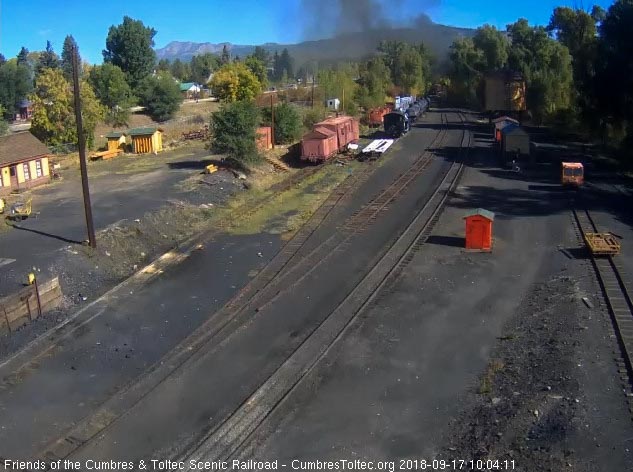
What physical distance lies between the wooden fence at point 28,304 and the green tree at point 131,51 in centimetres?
6312

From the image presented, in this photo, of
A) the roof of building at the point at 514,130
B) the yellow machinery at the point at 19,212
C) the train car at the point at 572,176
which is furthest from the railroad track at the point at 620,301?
the yellow machinery at the point at 19,212

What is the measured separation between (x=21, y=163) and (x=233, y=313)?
65.8 ft

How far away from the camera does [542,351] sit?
40.0 ft

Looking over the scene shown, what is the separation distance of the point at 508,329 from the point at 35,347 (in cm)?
1025

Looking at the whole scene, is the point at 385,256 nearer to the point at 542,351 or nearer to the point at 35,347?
the point at 542,351

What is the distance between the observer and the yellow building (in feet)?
93.2

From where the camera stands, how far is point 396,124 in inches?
1941

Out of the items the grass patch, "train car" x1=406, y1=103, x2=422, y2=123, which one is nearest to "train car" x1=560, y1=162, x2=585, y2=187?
the grass patch

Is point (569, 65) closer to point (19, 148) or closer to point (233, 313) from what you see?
point (19, 148)

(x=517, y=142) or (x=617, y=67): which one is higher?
(x=617, y=67)

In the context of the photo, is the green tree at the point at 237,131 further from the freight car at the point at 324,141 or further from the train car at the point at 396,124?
the train car at the point at 396,124

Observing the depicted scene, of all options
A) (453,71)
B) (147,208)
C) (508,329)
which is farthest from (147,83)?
(508,329)

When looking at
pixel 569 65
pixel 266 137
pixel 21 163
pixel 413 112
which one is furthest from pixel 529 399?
pixel 569 65

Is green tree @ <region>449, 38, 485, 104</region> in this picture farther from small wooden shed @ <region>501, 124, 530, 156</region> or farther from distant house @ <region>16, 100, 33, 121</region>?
distant house @ <region>16, 100, 33, 121</region>
